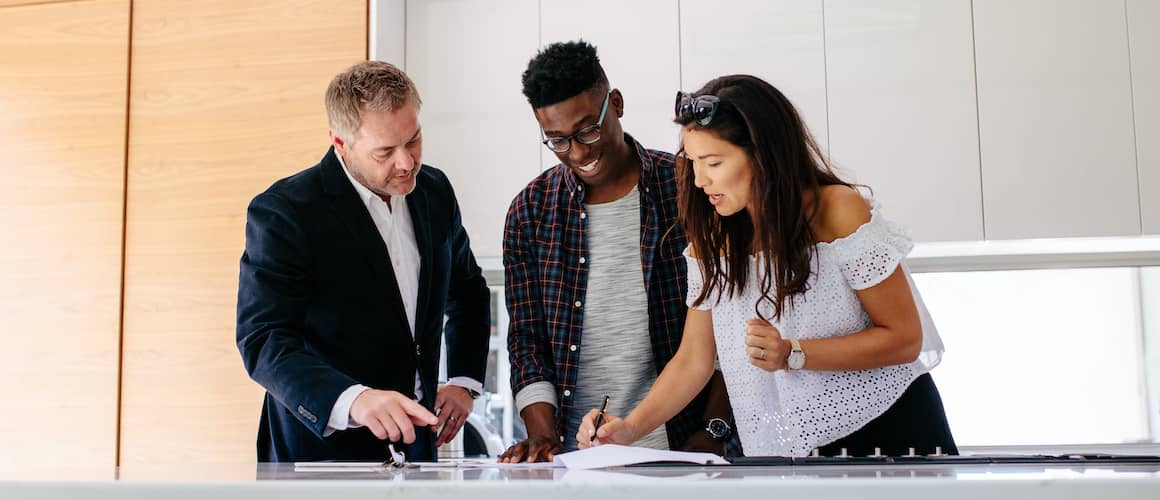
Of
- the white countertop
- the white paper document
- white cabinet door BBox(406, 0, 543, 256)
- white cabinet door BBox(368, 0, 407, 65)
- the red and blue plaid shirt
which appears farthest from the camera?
white cabinet door BBox(406, 0, 543, 256)

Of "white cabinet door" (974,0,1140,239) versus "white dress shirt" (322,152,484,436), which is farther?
"white cabinet door" (974,0,1140,239)

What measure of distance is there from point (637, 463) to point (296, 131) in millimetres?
2110

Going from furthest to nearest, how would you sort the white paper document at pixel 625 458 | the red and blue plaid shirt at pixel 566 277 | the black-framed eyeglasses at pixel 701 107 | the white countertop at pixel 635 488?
1. the red and blue plaid shirt at pixel 566 277
2. the black-framed eyeglasses at pixel 701 107
3. the white paper document at pixel 625 458
4. the white countertop at pixel 635 488

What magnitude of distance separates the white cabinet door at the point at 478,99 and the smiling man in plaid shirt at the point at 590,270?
1.07m

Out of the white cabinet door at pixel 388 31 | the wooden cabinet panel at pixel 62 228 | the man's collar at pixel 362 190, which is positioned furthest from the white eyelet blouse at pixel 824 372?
the wooden cabinet panel at pixel 62 228

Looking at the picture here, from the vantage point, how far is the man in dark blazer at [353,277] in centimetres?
164

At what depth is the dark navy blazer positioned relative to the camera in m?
1.63

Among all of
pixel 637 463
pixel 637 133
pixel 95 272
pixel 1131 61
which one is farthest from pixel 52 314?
pixel 1131 61

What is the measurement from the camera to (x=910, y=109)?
2.90 meters

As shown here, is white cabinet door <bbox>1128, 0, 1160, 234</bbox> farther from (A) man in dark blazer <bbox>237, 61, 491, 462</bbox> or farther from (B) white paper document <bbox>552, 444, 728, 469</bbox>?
(B) white paper document <bbox>552, 444, 728, 469</bbox>

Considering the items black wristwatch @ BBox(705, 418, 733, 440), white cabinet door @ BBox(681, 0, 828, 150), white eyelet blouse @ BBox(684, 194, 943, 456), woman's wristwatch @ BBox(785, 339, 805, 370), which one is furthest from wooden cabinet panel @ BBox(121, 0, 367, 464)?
woman's wristwatch @ BBox(785, 339, 805, 370)

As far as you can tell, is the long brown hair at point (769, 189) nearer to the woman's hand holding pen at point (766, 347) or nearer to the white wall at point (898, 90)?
the woman's hand holding pen at point (766, 347)

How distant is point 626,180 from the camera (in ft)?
6.39

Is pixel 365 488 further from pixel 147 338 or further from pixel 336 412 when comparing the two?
pixel 147 338
